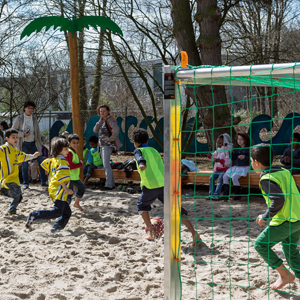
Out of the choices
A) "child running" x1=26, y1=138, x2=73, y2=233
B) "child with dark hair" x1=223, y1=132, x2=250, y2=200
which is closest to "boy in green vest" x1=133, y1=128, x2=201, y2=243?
"child running" x1=26, y1=138, x2=73, y2=233

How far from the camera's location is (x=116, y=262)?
394cm

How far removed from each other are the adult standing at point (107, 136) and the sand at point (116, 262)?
2.15 m

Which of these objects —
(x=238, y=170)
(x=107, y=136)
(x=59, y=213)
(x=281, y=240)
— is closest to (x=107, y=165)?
(x=107, y=136)

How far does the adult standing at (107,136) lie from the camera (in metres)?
7.84

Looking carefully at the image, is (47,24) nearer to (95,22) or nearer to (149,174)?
(95,22)

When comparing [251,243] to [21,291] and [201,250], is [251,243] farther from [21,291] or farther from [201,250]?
[21,291]

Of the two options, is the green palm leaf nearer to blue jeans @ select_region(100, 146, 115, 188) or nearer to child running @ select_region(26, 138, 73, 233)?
blue jeans @ select_region(100, 146, 115, 188)

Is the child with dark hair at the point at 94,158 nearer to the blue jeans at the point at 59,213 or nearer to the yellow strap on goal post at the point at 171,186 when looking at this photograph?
the blue jeans at the point at 59,213

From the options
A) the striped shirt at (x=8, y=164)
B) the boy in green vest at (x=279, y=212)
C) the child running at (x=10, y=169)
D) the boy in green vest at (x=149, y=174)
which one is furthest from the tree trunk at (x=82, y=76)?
the boy in green vest at (x=279, y=212)

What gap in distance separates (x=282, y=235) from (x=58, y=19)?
20.3 ft

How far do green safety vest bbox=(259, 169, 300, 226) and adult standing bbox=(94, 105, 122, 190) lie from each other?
16.8ft

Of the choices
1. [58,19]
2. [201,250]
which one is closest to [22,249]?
[201,250]

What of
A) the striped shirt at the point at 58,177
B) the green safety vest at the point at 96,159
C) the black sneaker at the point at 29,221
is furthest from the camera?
the green safety vest at the point at 96,159

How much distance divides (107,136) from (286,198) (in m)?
5.30
